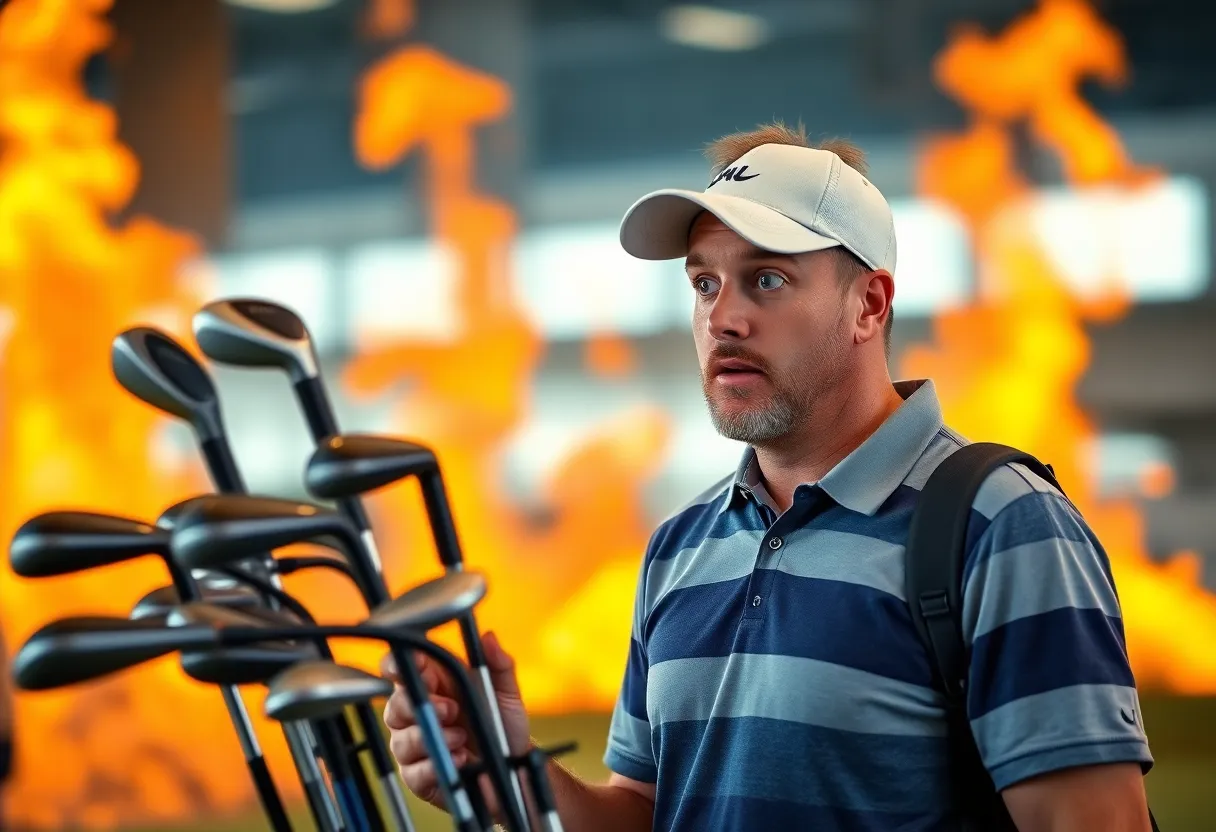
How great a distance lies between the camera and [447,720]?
42.5 inches

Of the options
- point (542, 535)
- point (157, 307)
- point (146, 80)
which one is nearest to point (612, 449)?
point (542, 535)

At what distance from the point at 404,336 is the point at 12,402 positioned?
1268mm

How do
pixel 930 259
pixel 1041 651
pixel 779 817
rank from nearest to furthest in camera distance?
1. pixel 1041 651
2. pixel 779 817
3. pixel 930 259

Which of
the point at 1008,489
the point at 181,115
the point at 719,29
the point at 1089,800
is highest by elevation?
the point at 181,115

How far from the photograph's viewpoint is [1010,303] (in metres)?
3.26

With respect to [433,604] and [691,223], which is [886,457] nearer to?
[691,223]

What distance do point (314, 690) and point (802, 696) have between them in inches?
21.9

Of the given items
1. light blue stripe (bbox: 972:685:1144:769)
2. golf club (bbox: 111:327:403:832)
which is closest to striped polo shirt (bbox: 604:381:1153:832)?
light blue stripe (bbox: 972:685:1144:769)

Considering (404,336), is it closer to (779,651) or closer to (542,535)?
(542,535)

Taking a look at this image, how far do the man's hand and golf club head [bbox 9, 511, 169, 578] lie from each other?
9.1 inches

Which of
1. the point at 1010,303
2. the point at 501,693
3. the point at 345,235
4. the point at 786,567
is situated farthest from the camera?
the point at 345,235

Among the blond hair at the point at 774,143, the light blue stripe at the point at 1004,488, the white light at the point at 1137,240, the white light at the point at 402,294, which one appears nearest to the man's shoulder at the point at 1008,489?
the light blue stripe at the point at 1004,488

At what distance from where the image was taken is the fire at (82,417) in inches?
151

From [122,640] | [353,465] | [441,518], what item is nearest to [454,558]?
[441,518]
